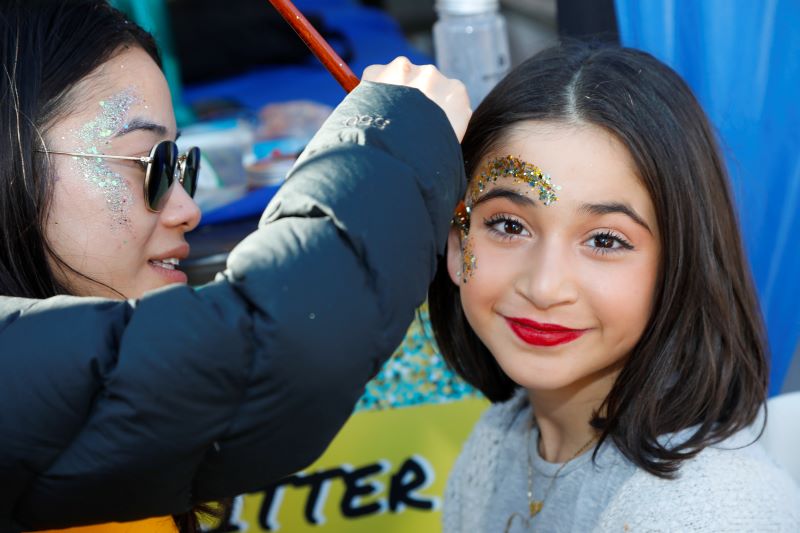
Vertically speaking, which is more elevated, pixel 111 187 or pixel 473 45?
pixel 111 187

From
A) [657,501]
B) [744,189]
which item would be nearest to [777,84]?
[744,189]

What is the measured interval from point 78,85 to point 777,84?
119 cm

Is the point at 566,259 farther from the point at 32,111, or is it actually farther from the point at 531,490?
the point at 32,111

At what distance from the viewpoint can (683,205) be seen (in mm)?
1297

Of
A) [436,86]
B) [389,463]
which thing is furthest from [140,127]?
[389,463]

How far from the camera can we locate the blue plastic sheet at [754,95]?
1696 mm

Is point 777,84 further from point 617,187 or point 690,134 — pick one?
point 617,187

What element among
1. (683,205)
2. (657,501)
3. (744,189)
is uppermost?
(683,205)

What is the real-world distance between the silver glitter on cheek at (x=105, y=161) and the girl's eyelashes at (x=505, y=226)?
500 mm

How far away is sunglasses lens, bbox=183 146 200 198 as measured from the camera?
1.42 metres

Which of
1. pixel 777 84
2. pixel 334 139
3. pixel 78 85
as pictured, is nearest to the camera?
pixel 334 139

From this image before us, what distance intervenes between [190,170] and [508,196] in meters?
0.49

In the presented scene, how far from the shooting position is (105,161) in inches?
49.3

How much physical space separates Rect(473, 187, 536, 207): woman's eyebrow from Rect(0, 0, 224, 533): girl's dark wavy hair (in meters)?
0.55
